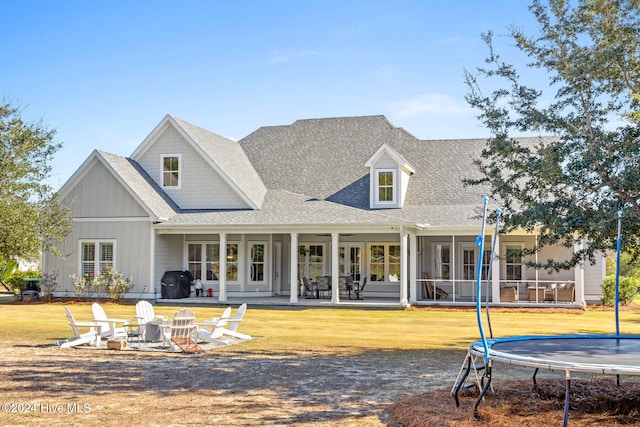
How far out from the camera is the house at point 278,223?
25.7 m

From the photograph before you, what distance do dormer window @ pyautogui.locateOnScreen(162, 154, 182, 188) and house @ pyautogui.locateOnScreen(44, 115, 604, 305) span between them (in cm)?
6

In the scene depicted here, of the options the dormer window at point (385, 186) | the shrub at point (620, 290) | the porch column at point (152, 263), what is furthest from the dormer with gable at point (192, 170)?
the shrub at point (620, 290)

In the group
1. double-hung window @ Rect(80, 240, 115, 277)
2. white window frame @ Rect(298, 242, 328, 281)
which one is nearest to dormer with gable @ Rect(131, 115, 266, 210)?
white window frame @ Rect(298, 242, 328, 281)

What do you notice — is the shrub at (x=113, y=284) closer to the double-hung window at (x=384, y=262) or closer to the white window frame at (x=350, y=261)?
the white window frame at (x=350, y=261)

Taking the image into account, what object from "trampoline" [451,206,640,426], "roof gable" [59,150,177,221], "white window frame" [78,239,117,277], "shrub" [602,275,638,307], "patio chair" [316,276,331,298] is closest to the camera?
"trampoline" [451,206,640,426]

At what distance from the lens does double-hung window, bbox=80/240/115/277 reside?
89.1ft

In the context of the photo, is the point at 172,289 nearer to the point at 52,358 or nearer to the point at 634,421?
the point at 52,358

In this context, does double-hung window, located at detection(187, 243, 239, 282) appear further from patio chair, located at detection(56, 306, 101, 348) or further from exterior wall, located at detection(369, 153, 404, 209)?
patio chair, located at detection(56, 306, 101, 348)

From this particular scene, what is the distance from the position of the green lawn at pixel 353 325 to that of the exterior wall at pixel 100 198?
3.86m

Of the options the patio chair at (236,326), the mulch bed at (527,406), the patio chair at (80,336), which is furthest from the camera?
the patio chair at (236,326)

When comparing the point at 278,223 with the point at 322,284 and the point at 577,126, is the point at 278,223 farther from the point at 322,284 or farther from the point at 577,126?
the point at 577,126

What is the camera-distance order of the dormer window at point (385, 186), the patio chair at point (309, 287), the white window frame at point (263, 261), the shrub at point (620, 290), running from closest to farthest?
the shrub at point (620, 290) < the patio chair at point (309, 287) < the dormer window at point (385, 186) < the white window frame at point (263, 261)

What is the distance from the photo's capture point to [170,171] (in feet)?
95.0

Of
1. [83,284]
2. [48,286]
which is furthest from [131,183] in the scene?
[48,286]
